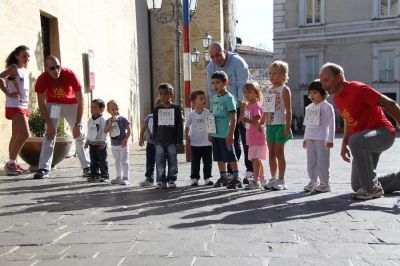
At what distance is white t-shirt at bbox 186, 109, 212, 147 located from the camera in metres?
6.96

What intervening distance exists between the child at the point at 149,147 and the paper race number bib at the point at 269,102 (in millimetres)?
1462

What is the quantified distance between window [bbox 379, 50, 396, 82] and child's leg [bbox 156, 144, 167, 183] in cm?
2909

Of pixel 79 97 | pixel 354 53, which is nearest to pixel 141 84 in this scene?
pixel 79 97

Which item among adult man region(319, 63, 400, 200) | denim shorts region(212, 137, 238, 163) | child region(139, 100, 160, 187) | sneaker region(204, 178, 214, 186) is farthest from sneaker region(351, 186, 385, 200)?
child region(139, 100, 160, 187)

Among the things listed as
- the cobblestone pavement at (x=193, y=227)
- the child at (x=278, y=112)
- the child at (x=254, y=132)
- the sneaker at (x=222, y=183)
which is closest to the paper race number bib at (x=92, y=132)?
the cobblestone pavement at (x=193, y=227)

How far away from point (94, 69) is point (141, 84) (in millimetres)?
6720

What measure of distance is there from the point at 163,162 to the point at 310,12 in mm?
30719

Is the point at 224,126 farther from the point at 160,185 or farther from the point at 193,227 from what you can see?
the point at 193,227

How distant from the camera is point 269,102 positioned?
6.48 meters

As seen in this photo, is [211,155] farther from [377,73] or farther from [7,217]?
[377,73]

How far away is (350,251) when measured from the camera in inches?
143

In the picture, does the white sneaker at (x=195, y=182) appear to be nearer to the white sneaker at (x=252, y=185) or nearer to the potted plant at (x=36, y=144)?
the white sneaker at (x=252, y=185)

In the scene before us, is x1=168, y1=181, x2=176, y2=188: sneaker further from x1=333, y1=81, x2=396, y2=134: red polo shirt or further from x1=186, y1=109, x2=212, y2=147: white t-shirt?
x1=333, y1=81, x2=396, y2=134: red polo shirt

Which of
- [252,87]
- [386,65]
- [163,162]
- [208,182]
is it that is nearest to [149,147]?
[163,162]
